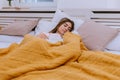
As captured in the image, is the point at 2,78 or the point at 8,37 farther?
the point at 8,37

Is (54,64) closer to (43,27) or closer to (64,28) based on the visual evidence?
(64,28)

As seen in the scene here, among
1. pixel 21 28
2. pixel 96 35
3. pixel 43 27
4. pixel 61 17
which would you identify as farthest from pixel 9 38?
pixel 96 35

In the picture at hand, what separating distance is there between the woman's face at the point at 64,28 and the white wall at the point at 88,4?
2.34 ft

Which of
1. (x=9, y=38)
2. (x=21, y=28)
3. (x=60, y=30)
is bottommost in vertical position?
(x=9, y=38)

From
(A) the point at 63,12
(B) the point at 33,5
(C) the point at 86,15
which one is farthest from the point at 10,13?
(C) the point at 86,15

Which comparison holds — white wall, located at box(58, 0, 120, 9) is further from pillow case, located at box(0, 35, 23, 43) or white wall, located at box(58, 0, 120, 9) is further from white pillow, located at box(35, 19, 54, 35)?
pillow case, located at box(0, 35, 23, 43)

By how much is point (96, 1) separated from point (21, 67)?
6.26ft

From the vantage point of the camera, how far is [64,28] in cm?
258

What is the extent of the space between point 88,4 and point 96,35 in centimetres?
86

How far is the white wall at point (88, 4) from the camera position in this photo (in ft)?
10.3

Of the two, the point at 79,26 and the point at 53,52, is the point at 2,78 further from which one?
the point at 79,26

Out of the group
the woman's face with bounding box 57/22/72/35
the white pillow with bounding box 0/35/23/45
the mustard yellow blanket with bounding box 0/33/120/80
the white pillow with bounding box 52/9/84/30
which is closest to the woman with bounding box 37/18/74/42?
the woman's face with bounding box 57/22/72/35

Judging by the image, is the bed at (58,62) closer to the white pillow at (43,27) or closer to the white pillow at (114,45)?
the white pillow at (114,45)

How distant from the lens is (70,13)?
3.10 m
